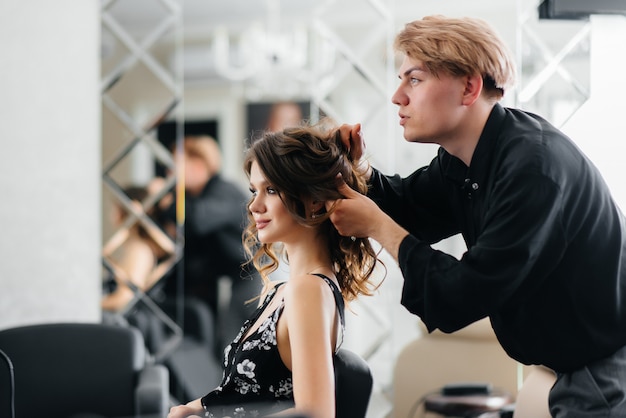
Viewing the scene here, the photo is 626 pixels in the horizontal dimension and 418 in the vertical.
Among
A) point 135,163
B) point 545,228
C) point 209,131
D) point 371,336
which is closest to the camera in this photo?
point 545,228

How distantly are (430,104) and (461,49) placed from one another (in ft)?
0.41

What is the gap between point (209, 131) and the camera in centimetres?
666

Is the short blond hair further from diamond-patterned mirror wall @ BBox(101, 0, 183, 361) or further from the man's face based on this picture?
diamond-patterned mirror wall @ BBox(101, 0, 183, 361)

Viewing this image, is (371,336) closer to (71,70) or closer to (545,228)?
(71,70)

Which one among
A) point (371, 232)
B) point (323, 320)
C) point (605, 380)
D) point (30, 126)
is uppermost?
point (30, 126)

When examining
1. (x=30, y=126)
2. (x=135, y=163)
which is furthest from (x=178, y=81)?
(x=30, y=126)

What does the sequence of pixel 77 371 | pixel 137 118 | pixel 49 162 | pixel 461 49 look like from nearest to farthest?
1. pixel 461 49
2. pixel 77 371
3. pixel 49 162
4. pixel 137 118

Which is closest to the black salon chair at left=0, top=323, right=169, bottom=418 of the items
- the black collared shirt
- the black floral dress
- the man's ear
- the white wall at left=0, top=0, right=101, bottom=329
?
the white wall at left=0, top=0, right=101, bottom=329

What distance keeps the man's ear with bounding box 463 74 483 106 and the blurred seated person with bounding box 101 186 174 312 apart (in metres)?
2.58

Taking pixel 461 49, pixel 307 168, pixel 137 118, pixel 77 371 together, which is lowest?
pixel 77 371

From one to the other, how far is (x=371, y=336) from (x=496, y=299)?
3867mm

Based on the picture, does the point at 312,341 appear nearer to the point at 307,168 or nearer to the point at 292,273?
the point at 292,273

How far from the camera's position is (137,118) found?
3918 mm

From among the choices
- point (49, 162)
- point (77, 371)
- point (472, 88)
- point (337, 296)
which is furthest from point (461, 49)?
point (49, 162)
